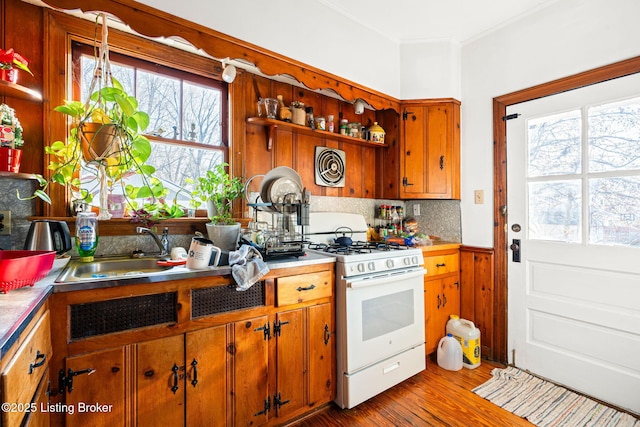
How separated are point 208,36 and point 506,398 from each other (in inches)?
114

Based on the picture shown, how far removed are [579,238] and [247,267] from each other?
7.32ft

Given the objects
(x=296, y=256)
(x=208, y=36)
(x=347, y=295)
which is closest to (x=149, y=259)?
(x=296, y=256)

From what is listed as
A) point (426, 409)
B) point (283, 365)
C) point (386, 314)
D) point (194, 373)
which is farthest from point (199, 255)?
point (426, 409)

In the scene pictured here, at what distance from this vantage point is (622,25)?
1946 mm

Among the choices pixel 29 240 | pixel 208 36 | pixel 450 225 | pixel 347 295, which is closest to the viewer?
pixel 29 240

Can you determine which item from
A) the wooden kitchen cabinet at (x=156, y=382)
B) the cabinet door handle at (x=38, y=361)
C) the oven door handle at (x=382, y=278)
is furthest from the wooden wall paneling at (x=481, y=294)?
the cabinet door handle at (x=38, y=361)

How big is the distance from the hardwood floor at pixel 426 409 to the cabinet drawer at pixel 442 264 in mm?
801

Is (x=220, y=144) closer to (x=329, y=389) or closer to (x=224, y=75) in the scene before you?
(x=224, y=75)

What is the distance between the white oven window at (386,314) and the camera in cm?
196

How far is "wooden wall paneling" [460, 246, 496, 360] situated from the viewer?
2555mm

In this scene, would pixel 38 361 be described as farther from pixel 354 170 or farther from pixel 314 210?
pixel 354 170

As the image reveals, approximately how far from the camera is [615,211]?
196cm

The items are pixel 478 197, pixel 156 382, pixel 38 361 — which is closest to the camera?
pixel 38 361

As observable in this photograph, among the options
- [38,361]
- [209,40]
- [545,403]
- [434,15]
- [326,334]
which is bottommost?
[545,403]
